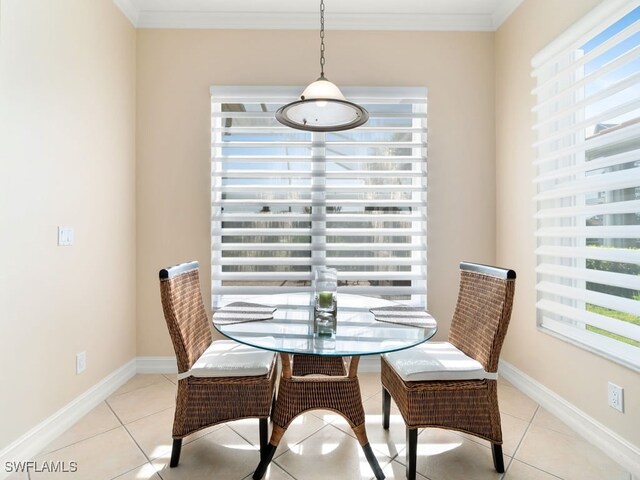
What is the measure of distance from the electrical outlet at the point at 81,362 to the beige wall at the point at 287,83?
675 millimetres

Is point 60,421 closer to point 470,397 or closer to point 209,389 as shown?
point 209,389

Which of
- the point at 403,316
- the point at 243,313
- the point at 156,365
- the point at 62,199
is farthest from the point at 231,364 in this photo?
the point at 156,365

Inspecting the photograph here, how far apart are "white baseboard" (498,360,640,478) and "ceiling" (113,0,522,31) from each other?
2.93 m

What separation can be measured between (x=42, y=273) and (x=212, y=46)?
87.5 inches

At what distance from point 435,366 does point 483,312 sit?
0.42 metres

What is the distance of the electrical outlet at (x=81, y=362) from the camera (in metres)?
2.26

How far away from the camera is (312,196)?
305 cm

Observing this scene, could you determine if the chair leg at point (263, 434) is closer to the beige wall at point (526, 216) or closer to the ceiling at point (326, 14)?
the beige wall at point (526, 216)

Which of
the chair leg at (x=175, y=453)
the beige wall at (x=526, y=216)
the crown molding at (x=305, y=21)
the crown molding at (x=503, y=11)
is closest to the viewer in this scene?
the chair leg at (x=175, y=453)

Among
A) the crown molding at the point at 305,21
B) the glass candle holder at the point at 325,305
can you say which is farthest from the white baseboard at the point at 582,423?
the crown molding at the point at 305,21

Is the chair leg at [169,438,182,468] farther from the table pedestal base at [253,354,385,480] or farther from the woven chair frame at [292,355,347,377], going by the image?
the woven chair frame at [292,355,347,377]

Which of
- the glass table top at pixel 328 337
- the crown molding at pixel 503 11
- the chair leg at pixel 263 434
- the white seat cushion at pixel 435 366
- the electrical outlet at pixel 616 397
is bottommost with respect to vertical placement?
the chair leg at pixel 263 434

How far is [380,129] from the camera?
9.96ft

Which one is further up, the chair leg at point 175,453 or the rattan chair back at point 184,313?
the rattan chair back at point 184,313
